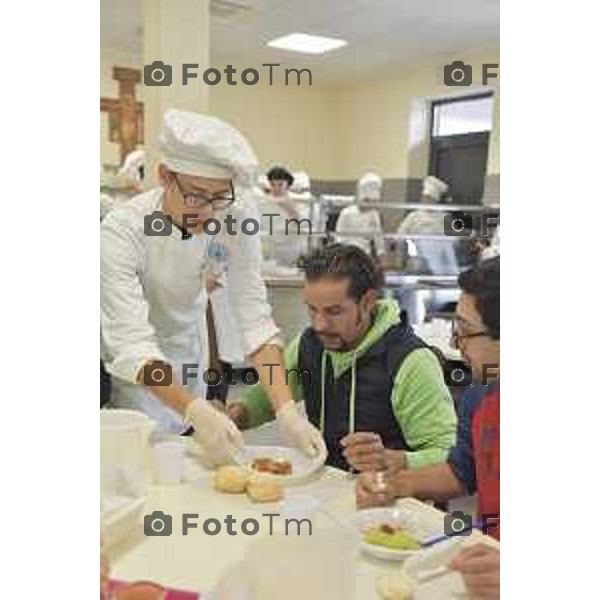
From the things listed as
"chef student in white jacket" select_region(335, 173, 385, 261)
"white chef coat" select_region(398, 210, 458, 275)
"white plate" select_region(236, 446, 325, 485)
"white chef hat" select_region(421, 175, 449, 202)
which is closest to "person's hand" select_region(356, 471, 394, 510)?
"white plate" select_region(236, 446, 325, 485)

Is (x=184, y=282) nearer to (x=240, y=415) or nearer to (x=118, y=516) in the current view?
(x=240, y=415)

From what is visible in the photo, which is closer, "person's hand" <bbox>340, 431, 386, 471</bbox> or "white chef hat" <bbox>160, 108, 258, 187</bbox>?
"person's hand" <bbox>340, 431, 386, 471</bbox>

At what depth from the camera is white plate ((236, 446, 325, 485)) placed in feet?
4.41

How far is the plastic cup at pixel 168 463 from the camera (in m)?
1.32

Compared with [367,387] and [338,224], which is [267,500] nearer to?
[367,387]

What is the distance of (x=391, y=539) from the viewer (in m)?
1.04

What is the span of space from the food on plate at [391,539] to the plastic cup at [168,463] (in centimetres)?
39

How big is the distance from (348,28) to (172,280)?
453 centimetres

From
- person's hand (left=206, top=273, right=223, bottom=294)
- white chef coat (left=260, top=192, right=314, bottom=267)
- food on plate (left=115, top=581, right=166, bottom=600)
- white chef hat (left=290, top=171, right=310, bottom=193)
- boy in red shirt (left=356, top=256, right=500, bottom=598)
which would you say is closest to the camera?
food on plate (left=115, top=581, right=166, bottom=600)

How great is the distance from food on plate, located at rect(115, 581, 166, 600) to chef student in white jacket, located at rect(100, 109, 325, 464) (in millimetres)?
550

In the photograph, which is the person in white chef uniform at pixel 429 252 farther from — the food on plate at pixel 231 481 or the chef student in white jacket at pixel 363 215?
the food on plate at pixel 231 481

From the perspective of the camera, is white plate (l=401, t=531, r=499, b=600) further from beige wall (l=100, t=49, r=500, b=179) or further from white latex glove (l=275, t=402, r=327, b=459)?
beige wall (l=100, t=49, r=500, b=179)

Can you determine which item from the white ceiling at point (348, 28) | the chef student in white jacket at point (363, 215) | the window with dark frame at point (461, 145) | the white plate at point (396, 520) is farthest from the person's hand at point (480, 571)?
the window with dark frame at point (461, 145)
